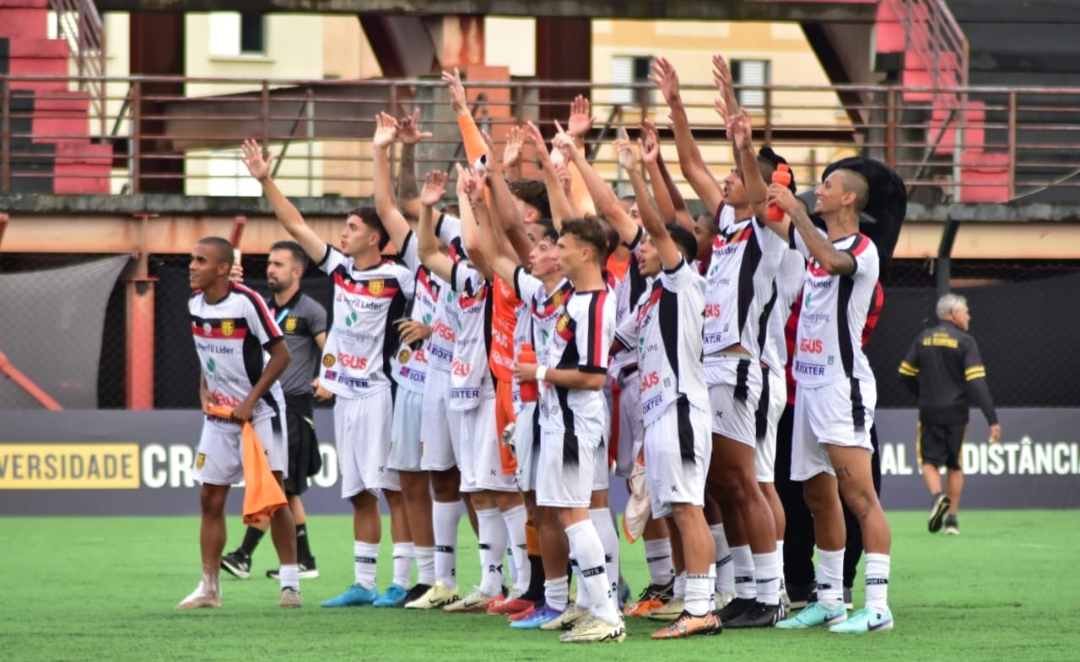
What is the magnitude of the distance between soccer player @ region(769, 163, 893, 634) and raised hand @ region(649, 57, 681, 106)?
1.06 m

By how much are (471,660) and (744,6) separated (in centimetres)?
1681

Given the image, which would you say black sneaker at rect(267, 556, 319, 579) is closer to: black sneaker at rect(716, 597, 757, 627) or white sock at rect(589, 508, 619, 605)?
white sock at rect(589, 508, 619, 605)

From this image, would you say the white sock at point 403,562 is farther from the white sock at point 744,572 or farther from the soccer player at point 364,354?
the white sock at point 744,572

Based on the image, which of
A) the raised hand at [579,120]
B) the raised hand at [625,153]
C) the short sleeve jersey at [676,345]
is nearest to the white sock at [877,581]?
the short sleeve jersey at [676,345]

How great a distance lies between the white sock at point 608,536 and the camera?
849cm

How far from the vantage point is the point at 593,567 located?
7.99 m

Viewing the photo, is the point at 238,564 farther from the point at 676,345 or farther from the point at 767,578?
the point at 676,345

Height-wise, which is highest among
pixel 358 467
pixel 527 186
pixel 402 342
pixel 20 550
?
pixel 527 186

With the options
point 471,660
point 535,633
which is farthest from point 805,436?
point 471,660

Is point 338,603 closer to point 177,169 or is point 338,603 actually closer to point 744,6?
point 744,6

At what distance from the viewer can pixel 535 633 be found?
8414 millimetres

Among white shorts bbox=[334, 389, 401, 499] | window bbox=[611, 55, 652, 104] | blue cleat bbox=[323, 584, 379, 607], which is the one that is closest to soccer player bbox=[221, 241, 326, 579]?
white shorts bbox=[334, 389, 401, 499]

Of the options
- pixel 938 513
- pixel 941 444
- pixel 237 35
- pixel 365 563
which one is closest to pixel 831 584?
pixel 365 563

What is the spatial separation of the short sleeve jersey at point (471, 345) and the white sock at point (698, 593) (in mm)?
1901
